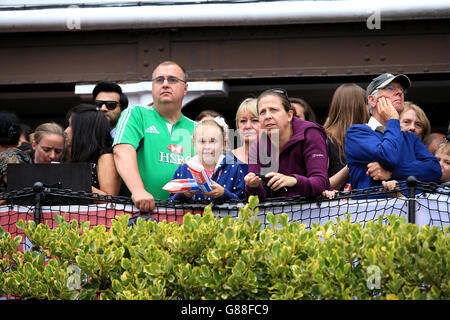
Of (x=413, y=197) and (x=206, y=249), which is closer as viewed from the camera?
(x=206, y=249)

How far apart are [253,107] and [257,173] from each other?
1.23 metres

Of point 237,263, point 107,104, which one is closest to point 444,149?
point 107,104

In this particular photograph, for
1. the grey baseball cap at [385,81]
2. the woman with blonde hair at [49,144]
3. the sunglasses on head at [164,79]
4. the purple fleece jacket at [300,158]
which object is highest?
the sunglasses on head at [164,79]

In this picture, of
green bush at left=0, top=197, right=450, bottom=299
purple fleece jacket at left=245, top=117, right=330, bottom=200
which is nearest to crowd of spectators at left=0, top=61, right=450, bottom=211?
purple fleece jacket at left=245, top=117, right=330, bottom=200

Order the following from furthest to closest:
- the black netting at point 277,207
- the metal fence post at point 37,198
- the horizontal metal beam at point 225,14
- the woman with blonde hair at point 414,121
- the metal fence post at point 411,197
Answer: the horizontal metal beam at point 225,14 → the woman with blonde hair at point 414,121 → the metal fence post at point 37,198 → the black netting at point 277,207 → the metal fence post at point 411,197

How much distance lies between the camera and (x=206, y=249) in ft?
12.6

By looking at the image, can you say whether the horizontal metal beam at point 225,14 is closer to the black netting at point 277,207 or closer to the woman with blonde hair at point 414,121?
the woman with blonde hair at point 414,121

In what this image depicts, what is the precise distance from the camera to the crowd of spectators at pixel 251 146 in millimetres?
5086

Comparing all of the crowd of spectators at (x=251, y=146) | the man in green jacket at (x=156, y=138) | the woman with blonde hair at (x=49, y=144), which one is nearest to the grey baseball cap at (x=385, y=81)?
the crowd of spectators at (x=251, y=146)

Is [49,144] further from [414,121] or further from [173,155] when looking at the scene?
[414,121]

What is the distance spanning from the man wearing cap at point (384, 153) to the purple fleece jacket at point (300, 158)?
269 millimetres

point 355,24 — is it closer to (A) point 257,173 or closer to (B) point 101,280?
(A) point 257,173

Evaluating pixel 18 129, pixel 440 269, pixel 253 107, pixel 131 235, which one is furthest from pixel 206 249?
pixel 18 129

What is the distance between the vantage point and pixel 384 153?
16.4 ft
